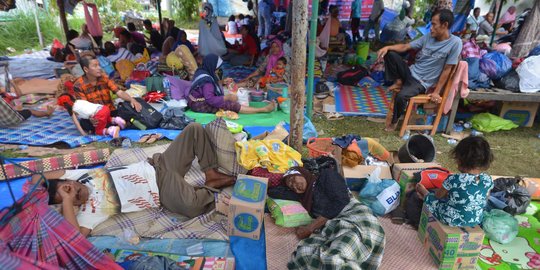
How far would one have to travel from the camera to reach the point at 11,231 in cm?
179

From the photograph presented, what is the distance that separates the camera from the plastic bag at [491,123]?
17.1 feet

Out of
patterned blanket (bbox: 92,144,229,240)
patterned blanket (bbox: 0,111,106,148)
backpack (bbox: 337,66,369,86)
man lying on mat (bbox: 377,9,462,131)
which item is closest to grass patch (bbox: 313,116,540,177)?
man lying on mat (bbox: 377,9,462,131)

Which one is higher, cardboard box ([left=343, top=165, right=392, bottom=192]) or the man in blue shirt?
the man in blue shirt

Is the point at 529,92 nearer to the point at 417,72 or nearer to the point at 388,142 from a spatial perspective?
the point at 417,72

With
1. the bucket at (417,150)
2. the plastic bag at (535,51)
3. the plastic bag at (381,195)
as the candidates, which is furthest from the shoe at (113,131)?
the plastic bag at (535,51)

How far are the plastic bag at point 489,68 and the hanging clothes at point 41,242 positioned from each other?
230 inches

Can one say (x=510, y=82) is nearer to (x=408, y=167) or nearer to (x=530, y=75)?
(x=530, y=75)

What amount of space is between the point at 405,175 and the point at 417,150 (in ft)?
3.36

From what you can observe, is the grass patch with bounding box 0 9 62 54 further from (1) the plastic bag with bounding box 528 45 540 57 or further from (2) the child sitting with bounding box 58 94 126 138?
(1) the plastic bag with bounding box 528 45 540 57

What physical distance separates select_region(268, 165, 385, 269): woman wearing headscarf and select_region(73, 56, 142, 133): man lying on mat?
3029mm

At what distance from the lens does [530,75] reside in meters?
5.03

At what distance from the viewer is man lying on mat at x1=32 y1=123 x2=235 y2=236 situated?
2770 millimetres

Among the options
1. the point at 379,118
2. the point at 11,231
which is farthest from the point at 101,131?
the point at 379,118

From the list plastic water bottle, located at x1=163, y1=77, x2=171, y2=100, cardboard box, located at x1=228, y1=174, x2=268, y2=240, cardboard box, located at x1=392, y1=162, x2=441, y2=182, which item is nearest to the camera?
cardboard box, located at x1=228, y1=174, x2=268, y2=240
